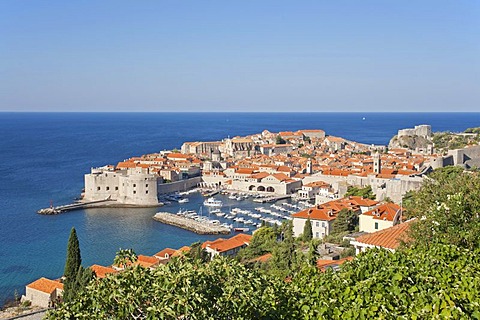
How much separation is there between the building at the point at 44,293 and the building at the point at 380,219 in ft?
24.2

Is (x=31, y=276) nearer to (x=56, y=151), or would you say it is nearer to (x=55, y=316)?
(x=55, y=316)

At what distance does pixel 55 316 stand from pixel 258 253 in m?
10.6

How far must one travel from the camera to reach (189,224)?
20.1m

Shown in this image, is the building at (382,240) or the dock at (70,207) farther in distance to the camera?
the dock at (70,207)

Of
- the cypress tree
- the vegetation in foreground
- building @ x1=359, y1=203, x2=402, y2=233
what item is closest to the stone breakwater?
building @ x1=359, y1=203, x2=402, y2=233

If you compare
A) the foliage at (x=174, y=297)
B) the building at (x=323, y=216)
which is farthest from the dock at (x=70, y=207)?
the foliage at (x=174, y=297)

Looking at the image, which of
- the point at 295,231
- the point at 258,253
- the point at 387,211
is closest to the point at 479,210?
the point at 387,211

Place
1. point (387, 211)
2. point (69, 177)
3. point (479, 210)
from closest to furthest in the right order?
Result: point (479, 210) < point (387, 211) < point (69, 177)

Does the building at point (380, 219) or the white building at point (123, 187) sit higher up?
the building at point (380, 219)

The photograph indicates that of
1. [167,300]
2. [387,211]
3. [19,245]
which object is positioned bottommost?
[19,245]

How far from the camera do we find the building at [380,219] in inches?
457

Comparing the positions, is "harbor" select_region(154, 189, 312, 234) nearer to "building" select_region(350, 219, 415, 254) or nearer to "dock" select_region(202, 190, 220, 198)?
"dock" select_region(202, 190, 220, 198)

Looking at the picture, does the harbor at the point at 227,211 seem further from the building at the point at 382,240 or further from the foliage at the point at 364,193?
the building at the point at 382,240

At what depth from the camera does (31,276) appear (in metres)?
13.8
